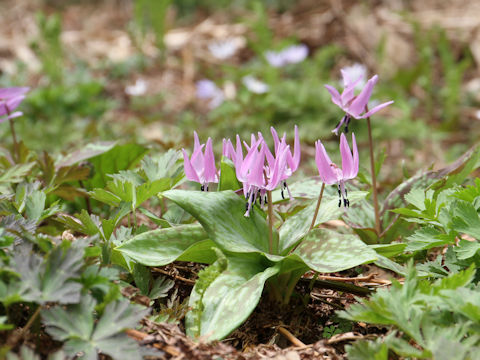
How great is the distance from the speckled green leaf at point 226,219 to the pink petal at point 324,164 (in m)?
0.24

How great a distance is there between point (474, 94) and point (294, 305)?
4.30 metres

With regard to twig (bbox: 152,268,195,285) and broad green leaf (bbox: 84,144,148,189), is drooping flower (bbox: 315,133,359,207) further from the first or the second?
broad green leaf (bbox: 84,144,148,189)

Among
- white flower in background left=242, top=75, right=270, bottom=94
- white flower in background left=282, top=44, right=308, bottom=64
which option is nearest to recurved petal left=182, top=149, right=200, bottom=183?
white flower in background left=242, top=75, right=270, bottom=94

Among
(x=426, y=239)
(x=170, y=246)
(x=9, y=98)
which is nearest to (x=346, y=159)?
A: (x=426, y=239)

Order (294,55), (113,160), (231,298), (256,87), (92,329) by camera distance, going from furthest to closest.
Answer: (294,55) < (256,87) < (113,160) < (231,298) < (92,329)

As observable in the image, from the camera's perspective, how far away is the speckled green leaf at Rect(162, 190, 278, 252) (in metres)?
1.34

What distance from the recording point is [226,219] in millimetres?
1405

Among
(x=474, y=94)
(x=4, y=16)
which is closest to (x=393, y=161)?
(x=474, y=94)

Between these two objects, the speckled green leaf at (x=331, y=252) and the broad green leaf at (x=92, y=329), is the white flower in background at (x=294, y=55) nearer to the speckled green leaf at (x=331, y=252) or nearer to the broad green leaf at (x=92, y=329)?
the speckled green leaf at (x=331, y=252)

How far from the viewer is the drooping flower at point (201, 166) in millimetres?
1412

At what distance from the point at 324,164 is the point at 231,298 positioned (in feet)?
1.39

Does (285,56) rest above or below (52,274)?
below

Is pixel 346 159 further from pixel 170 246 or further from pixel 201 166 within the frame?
pixel 170 246

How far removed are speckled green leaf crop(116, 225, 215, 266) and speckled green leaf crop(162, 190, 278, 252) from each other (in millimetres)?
51
